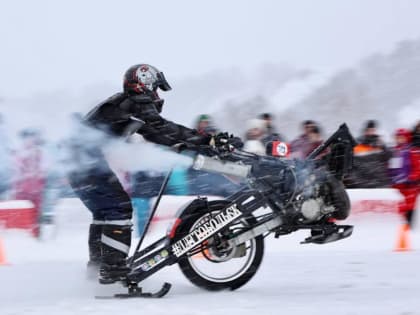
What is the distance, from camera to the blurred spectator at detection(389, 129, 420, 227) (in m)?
9.47

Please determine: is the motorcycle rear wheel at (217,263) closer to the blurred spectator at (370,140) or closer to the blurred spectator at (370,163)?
the blurred spectator at (370,163)

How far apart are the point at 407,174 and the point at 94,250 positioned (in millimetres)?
4585

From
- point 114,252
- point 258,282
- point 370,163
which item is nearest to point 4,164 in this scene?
point 114,252

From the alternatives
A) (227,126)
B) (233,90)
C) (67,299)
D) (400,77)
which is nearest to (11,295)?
(67,299)

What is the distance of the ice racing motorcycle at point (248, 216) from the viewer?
6.17m

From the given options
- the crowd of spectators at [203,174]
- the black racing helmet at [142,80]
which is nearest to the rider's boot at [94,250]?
the black racing helmet at [142,80]

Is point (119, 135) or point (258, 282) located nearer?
point (119, 135)

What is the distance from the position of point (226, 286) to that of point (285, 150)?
1195 mm

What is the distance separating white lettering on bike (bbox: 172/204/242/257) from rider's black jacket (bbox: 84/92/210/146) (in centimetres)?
66

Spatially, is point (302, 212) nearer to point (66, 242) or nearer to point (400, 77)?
point (66, 242)

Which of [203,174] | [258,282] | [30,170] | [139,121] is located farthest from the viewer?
[203,174]

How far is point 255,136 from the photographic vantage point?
9812 mm

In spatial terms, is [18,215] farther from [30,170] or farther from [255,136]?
[255,136]

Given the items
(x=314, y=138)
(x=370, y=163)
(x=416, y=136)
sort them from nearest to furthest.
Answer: (x=416, y=136) < (x=314, y=138) < (x=370, y=163)
